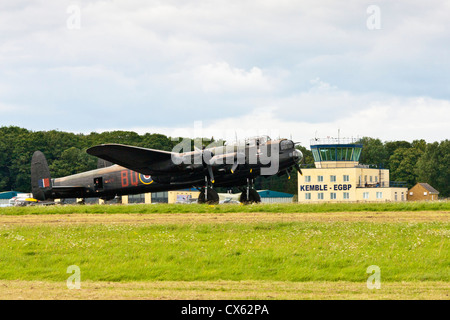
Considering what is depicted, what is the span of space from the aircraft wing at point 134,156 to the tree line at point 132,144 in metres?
77.1

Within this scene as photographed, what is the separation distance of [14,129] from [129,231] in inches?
5196

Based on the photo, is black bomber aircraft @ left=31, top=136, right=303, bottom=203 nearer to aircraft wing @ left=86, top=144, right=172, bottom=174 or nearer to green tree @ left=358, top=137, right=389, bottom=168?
aircraft wing @ left=86, top=144, right=172, bottom=174

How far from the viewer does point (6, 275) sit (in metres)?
20.4

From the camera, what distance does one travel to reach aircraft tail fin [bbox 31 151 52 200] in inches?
2160

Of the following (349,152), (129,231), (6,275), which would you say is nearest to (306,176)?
(349,152)

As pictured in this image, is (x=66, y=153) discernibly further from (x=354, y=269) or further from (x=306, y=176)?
(x=354, y=269)

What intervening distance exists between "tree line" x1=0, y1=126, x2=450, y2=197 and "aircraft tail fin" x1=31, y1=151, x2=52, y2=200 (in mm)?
66528

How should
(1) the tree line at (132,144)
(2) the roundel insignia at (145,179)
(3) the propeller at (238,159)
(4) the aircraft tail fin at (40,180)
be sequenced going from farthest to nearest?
(1) the tree line at (132,144), (4) the aircraft tail fin at (40,180), (2) the roundel insignia at (145,179), (3) the propeller at (238,159)

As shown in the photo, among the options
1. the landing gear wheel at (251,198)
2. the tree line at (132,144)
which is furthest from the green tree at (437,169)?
the landing gear wheel at (251,198)

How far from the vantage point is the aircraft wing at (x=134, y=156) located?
4300cm

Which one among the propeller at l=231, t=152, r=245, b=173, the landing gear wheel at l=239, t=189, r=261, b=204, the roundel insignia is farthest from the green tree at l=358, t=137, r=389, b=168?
the propeller at l=231, t=152, r=245, b=173

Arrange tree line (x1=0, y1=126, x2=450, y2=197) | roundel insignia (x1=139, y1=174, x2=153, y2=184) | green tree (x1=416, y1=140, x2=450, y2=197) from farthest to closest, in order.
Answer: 1. tree line (x1=0, y1=126, x2=450, y2=197)
2. green tree (x1=416, y1=140, x2=450, y2=197)
3. roundel insignia (x1=139, y1=174, x2=153, y2=184)

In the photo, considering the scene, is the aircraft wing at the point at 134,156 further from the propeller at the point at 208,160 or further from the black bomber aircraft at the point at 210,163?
the propeller at the point at 208,160

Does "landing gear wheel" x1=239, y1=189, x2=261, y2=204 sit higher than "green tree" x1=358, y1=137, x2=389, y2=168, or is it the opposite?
"green tree" x1=358, y1=137, x2=389, y2=168
